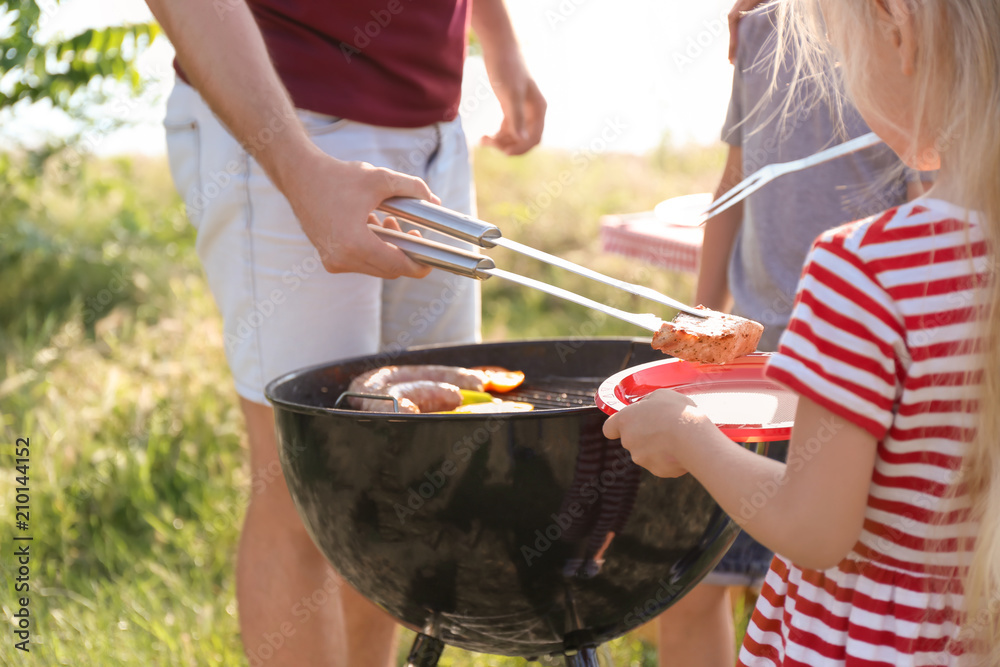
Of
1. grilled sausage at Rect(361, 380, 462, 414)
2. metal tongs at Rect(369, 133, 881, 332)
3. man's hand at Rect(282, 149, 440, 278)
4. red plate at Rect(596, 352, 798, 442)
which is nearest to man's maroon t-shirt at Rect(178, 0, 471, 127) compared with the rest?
man's hand at Rect(282, 149, 440, 278)

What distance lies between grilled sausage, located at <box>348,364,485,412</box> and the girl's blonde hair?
2.87 ft

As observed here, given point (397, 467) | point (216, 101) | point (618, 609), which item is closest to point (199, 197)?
point (216, 101)

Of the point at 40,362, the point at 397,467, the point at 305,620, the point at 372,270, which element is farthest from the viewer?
the point at 40,362

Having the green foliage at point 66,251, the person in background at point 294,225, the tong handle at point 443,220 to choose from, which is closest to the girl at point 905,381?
the tong handle at point 443,220

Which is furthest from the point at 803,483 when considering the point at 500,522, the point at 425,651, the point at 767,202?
the point at 767,202

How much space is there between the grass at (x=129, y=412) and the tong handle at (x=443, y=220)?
148 centimetres

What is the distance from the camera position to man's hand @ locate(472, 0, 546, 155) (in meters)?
2.35

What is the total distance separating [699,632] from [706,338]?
0.93 meters

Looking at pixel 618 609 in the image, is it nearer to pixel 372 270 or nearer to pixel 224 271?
pixel 372 270

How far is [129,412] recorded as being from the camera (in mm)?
3668

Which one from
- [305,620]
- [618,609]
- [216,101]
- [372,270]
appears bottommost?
[305,620]

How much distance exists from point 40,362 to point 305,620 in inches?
108

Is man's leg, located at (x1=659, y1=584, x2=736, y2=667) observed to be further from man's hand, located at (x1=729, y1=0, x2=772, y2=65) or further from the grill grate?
man's hand, located at (x1=729, y1=0, x2=772, y2=65)

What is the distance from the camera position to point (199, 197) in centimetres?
189
